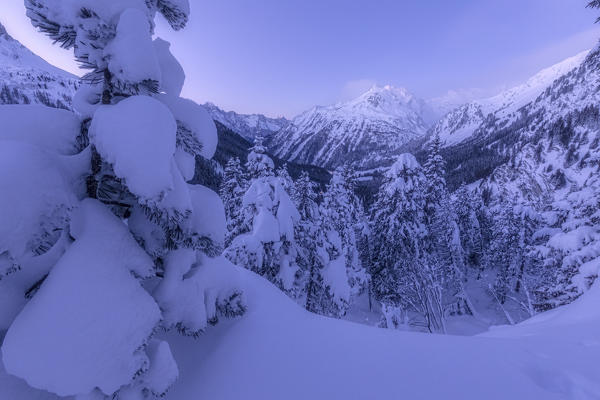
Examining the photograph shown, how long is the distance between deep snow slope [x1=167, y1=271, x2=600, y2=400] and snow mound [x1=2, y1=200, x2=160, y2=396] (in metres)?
1.13

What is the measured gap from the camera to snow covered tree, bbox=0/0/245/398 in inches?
71.3

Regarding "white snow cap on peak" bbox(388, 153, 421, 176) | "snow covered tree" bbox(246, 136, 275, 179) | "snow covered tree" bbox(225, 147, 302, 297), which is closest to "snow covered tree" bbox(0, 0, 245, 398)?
"snow covered tree" bbox(225, 147, 302, 297)

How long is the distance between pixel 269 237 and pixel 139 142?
8.17 meters

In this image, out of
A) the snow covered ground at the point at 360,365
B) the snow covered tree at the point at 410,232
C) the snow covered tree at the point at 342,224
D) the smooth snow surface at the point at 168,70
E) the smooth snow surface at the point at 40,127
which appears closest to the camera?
the smooth snow surface at the point at 40,127

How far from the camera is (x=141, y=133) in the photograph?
2.09 m

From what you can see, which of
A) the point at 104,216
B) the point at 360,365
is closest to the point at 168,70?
the point at 104,216

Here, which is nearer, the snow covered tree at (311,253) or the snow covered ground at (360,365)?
the snow covered ground at (360,365)

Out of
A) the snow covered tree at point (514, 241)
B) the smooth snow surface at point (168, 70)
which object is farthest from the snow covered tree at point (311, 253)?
the snow covered tree at point (514, 241)

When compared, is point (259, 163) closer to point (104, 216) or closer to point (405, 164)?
point (405, 164)

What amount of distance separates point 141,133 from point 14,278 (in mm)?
1563

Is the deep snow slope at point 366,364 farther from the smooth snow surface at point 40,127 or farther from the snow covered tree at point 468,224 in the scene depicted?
the snow covered tree at point 468,224

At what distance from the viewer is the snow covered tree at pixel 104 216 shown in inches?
71.3

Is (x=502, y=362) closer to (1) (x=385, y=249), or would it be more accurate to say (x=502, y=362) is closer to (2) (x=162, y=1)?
(2) (x=162, y=1)

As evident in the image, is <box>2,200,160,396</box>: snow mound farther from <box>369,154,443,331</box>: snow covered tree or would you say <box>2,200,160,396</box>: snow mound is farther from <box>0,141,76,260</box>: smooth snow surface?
<box>369,154,443,331</box>: snow covered tree
